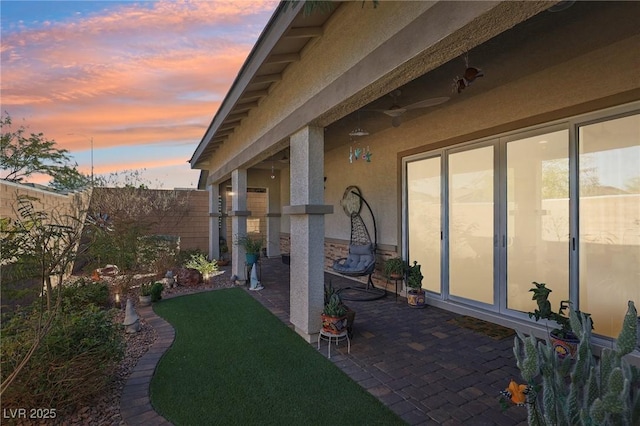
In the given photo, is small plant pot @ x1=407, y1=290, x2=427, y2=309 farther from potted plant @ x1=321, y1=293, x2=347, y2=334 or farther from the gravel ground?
the gravel ground

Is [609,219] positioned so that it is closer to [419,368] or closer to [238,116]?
[419,368]

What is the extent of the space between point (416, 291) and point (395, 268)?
56 cm

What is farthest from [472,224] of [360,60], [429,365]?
[360,60]

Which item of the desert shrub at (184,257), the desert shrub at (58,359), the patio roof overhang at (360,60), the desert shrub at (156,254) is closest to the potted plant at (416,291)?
the patio roof overhang at (360,60)

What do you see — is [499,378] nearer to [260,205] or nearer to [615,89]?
[615,89]

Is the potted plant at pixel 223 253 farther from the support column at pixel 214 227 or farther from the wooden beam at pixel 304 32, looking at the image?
the wooden beam at pixel 304 32

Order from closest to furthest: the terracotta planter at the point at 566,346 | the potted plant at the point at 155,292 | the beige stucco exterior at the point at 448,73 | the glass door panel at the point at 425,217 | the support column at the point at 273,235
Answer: the beige stucco exterior at the point at 448,73 → the terracotta planter at the point at 566,346 → the glass door panel at the point at 425,217 → the potted plant at the point at 155,292 → the support column at the point at 273,235

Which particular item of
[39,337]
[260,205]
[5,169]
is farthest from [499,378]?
[260,205]

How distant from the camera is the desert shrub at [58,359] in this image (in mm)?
2443

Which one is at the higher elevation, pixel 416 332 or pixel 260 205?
pixel 260 205

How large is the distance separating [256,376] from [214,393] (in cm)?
43

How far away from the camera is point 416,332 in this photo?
430 centimetres

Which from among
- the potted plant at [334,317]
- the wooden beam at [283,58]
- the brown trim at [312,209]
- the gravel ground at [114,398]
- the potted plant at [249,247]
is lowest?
the gravel ground at [114,398]

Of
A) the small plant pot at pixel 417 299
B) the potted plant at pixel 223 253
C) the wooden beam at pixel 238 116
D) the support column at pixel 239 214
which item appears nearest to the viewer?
the small plant pot at pixel 417 299
